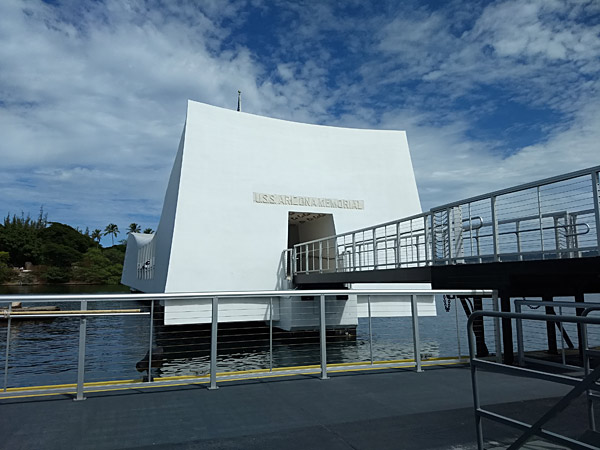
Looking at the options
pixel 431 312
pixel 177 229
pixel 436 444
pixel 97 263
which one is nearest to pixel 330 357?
pixel 431 312

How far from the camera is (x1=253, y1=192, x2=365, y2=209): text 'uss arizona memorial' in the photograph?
1820 cm

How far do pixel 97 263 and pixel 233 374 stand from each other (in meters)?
68.4

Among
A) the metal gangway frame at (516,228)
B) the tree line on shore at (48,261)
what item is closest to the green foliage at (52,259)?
the tree line on shore at (48,261)

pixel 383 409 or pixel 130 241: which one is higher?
pixel 130 241

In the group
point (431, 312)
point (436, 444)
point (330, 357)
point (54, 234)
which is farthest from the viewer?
point (54, 234)

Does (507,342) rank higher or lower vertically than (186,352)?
higher

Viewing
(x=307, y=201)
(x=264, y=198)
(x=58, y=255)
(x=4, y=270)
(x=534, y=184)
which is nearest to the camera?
(x=534, y=184)

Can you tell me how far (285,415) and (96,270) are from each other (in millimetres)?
68177

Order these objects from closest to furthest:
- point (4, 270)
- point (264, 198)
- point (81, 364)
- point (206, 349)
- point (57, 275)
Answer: point (81, 364) < point (206, 349) < point (264, 198) < point (4, 270) < point (57, 275)

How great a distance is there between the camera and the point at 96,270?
6506cm

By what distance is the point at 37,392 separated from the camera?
4.46 metres

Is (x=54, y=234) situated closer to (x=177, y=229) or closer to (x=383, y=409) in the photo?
(x=177, y=229)

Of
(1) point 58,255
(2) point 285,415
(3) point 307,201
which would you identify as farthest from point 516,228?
(1) point 58,255

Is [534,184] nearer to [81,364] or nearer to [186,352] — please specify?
[81,364]
